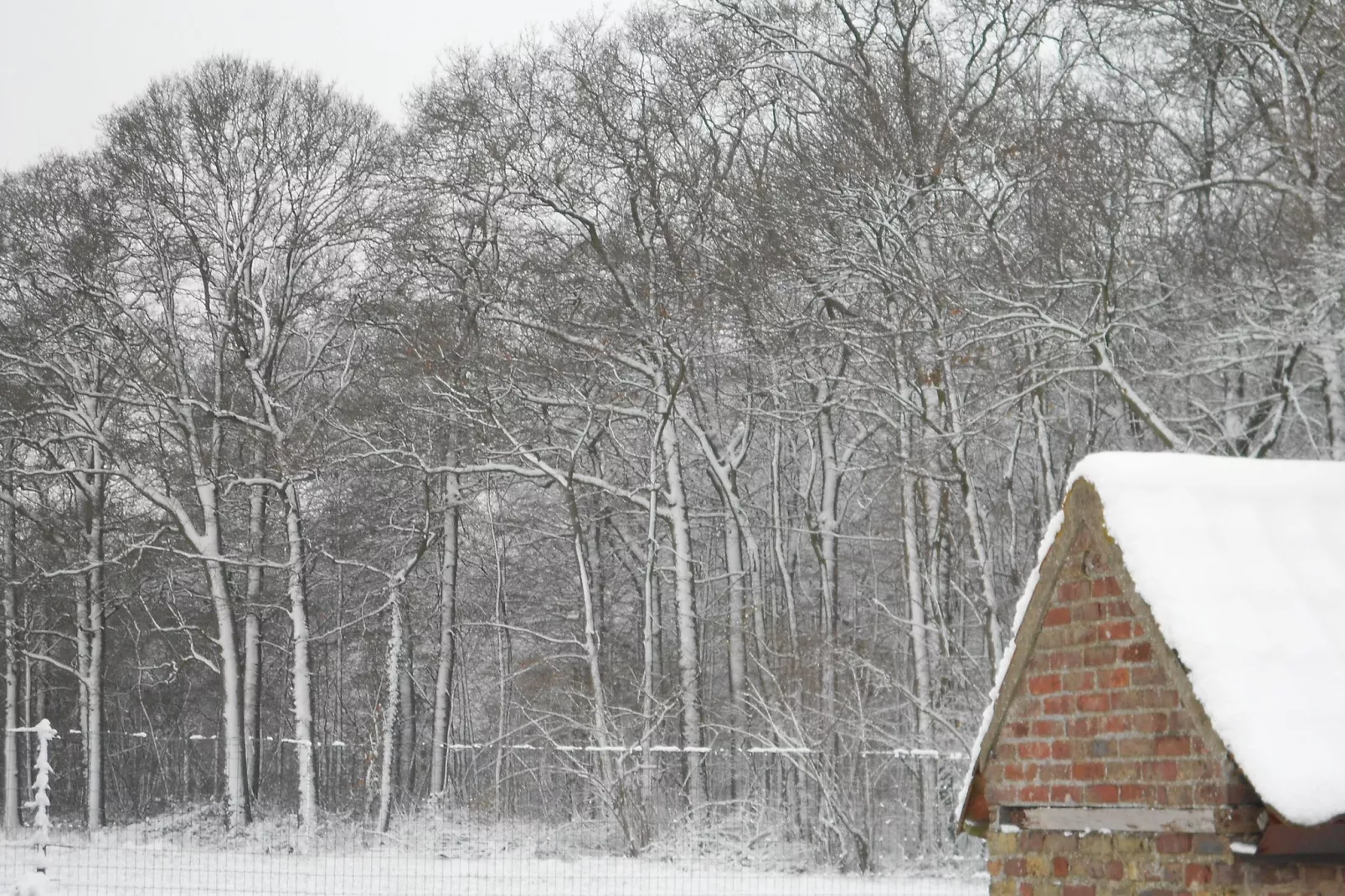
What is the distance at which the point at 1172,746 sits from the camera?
401 centimetres

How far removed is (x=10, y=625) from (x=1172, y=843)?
2742 centimetres

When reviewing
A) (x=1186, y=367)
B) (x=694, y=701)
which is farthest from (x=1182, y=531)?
(x=694, y=701)

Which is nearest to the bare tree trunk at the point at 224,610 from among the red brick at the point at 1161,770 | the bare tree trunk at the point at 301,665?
the bare tree trunk at the point at 301,665

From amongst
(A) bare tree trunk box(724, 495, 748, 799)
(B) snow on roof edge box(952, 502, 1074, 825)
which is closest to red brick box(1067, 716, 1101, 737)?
(B) snow on roof edge box(952, 502, 1074, 825)

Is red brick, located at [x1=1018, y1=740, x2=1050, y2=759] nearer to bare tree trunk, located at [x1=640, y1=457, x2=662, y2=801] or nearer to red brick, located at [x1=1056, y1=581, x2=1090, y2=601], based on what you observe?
red brick, located at [x1=1056, y1=581, x2=1090, y2=601]

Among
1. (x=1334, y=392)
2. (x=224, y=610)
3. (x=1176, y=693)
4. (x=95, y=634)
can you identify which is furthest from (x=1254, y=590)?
(x=95, y=634)

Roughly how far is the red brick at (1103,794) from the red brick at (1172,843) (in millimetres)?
178

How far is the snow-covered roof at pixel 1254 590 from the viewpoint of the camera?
3.64 m

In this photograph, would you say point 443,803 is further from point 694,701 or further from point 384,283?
point 384,283

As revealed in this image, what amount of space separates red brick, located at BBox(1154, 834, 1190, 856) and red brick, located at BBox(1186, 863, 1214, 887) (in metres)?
0.05

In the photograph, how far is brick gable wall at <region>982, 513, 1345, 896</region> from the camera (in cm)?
384

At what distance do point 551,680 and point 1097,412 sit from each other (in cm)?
1281

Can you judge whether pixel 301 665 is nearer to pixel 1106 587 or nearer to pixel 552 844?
pixel 552 844

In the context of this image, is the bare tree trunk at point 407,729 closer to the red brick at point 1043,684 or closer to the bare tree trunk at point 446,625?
the bare tree trunk at point 446,625
